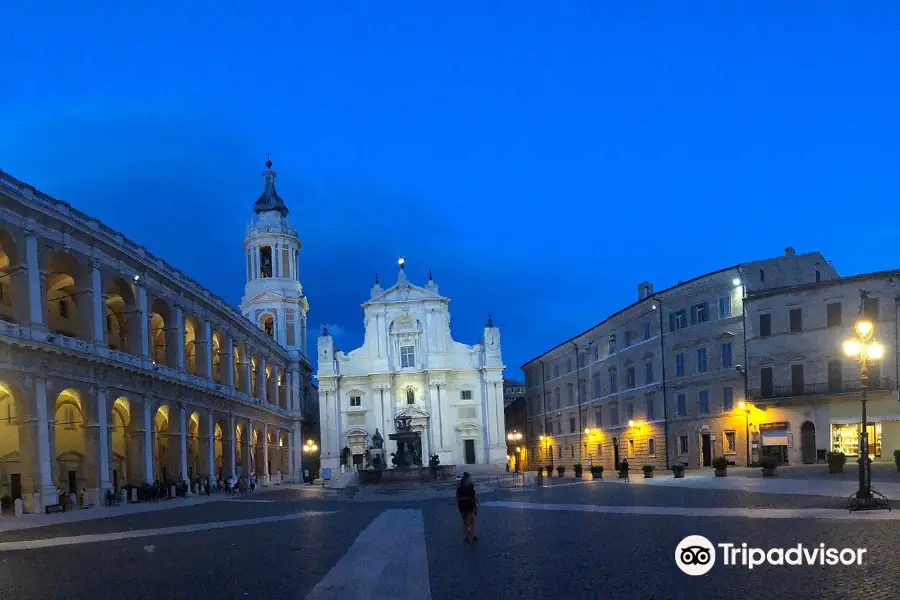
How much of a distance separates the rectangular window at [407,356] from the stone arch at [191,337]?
28840 millimetres

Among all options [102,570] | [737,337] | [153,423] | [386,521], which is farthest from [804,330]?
[102,570]

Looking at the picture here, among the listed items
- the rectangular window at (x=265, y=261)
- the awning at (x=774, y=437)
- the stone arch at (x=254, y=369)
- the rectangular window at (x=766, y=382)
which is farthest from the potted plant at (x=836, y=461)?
the rectangular window at (x=265, y=261)

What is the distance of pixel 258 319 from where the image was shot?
9131cm

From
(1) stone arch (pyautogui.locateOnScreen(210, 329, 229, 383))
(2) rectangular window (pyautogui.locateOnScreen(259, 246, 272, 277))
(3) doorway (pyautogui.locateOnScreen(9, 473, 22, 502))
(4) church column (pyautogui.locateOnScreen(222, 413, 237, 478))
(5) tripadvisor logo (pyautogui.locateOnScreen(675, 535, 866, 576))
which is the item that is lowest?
(4) church column (pyautogui.locateOnScreen(222, 413, 237, 478))

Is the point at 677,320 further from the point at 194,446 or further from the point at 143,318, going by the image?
the point at 194,446

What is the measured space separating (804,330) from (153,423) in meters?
37.3

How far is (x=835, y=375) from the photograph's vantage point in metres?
47.3

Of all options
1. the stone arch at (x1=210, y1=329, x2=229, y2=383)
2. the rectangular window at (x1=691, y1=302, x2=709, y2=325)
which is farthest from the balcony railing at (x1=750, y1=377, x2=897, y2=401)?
the stone arch at (x1=210, y1=329, x2=229, y2=383)

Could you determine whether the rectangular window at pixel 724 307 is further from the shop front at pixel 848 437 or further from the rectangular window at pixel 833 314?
the shop front at pixel 848 437

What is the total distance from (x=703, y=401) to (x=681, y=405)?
270 cm

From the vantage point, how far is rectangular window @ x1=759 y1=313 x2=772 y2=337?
5022 centimetres

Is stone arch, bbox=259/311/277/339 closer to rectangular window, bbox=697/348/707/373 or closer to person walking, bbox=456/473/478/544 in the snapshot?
rectangular window, bbox=697/348/707/373

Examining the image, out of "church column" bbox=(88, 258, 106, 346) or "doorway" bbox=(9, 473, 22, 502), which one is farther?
"doorway" bbox=(9, 473, 22, 502)

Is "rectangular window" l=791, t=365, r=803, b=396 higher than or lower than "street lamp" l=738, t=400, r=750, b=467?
higher
